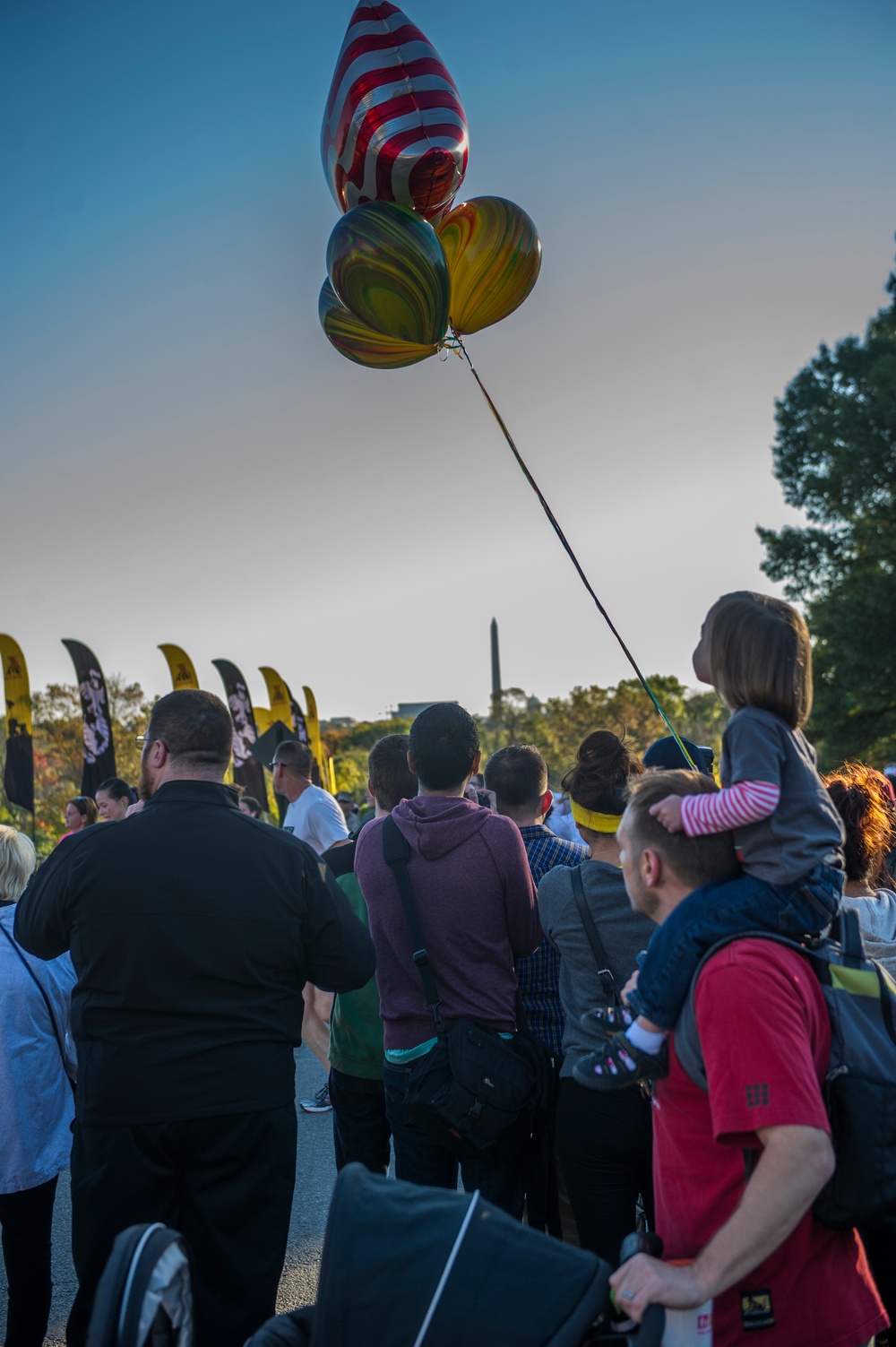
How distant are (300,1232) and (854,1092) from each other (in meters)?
3.40

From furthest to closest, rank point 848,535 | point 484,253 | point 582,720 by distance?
1. point 582,720
2. point 848,535
3. point 484,253

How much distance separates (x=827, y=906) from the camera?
173cm

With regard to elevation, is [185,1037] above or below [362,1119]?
above

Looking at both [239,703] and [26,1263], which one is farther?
[239,703]

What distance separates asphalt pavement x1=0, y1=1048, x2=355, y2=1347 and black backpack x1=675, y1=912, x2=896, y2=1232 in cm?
203

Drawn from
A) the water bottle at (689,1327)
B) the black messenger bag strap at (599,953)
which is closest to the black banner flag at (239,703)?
the black messenger bag strap at (599,953)

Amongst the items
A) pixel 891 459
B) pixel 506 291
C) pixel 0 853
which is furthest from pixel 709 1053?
pixel 891 459

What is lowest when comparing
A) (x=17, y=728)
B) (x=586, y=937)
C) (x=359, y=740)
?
(x=586, y=937)

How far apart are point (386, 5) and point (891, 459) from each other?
21.7 metres

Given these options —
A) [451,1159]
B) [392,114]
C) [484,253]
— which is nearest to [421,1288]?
[451,1159]

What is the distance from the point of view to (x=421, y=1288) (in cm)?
140

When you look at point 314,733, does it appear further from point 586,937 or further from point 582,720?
point 586,937

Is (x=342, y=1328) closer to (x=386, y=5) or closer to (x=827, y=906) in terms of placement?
(x=827, y=906)

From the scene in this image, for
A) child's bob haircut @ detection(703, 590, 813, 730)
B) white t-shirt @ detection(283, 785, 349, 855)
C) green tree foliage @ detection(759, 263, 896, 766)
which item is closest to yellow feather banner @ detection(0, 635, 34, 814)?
white t-shirt @ detection(283, 785, 349, 855)
